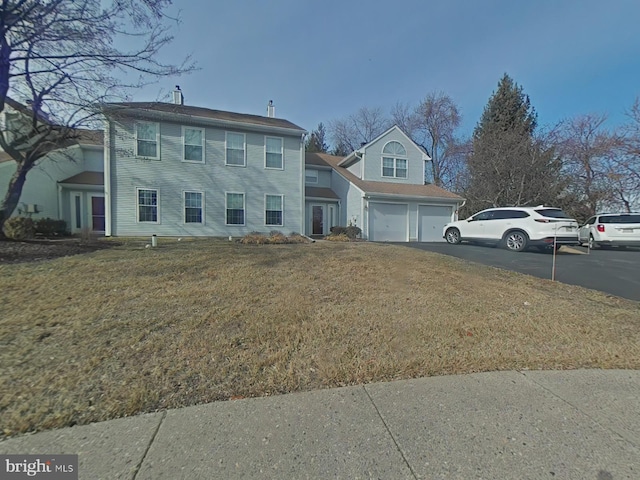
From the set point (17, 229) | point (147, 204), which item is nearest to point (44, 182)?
point (17, 229)

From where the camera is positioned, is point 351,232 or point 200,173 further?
point 351,232

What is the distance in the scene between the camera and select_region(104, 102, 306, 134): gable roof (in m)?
10.5

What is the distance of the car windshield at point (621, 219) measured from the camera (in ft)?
42.3

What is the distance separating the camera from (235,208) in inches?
575

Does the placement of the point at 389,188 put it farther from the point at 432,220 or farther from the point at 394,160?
the point at 432,220

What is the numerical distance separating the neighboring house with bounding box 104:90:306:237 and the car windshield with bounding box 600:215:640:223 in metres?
14.7

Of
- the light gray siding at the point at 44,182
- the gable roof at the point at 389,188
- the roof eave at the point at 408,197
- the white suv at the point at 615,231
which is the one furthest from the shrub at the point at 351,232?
the light gray siding at the point at 44,182

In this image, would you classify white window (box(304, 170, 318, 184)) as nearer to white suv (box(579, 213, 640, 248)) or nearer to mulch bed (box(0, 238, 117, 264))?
mulch bed (box(0, 238, 117, 264))

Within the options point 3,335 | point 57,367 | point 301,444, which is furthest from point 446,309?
point 3,335

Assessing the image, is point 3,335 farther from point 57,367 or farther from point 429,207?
point 429,207

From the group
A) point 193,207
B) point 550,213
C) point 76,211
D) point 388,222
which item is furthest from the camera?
point 388,222

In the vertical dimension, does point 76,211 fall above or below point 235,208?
below

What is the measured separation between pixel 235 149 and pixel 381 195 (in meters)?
8.06

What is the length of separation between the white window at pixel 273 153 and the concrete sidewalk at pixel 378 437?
14.1m
